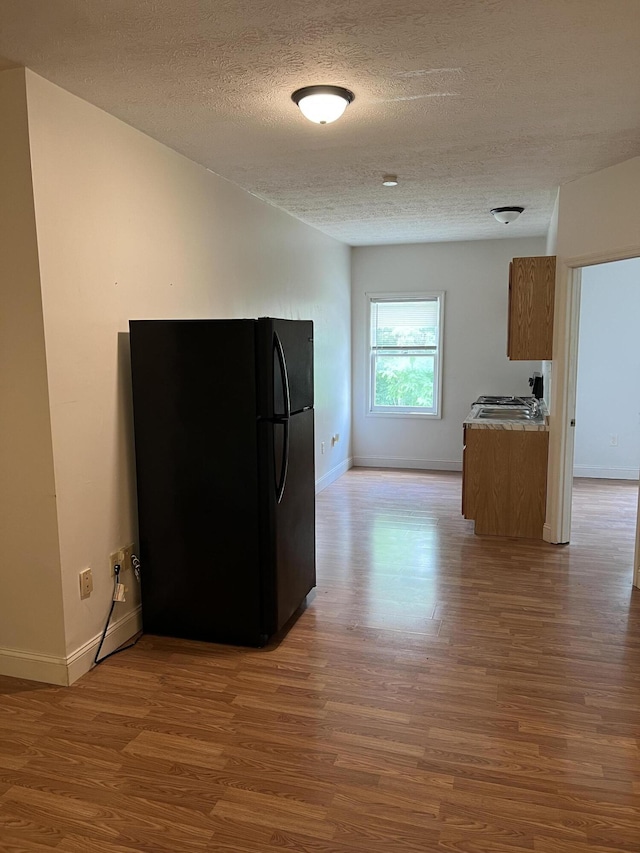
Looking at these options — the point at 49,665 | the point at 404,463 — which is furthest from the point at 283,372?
the point at 404,463

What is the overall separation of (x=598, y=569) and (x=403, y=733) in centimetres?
223

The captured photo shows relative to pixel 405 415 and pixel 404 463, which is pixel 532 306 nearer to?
pixel 405 415

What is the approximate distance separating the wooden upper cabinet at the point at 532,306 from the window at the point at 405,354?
2.53 meters

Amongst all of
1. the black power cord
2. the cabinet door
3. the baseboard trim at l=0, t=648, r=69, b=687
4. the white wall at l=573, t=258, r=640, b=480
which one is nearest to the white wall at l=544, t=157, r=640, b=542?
the cabinet door

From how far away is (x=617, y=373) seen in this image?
6.49 metres

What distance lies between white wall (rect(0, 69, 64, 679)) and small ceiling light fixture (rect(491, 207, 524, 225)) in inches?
145

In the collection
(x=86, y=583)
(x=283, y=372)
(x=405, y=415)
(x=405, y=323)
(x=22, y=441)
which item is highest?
(x=405, y=323)

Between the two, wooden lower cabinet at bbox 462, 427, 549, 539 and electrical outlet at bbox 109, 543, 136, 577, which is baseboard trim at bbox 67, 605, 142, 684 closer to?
electrical outlet at bbox 109, 543, 136, 577

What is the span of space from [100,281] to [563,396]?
3.10 m

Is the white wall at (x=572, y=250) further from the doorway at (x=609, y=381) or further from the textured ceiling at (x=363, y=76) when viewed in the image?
the doorway at (x=609, y=381)

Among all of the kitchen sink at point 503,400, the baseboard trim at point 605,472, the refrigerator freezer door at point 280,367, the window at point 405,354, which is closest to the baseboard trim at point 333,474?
the window at point 405,354

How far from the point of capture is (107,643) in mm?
2969

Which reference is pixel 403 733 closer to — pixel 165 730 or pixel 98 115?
pixel 165 730

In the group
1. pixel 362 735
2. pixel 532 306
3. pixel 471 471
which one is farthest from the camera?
pixel 471 471
